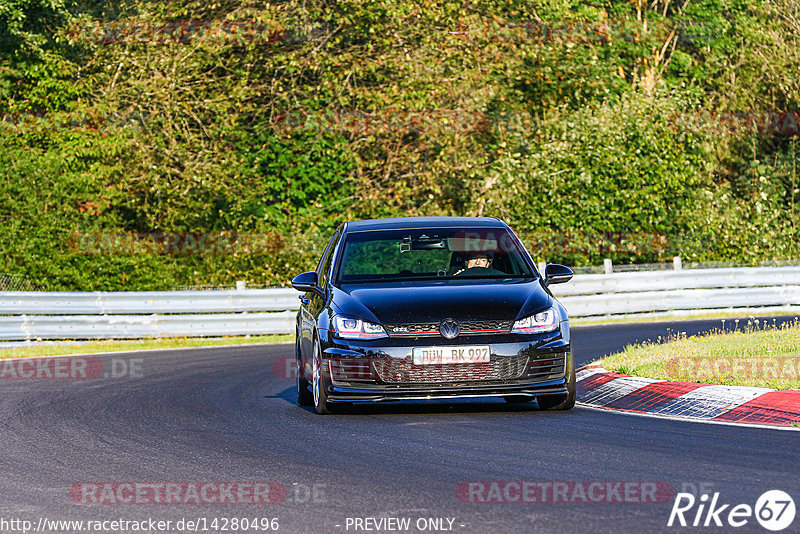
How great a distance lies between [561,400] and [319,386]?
6.65 ft

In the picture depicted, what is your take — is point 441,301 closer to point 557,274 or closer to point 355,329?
point 355,329

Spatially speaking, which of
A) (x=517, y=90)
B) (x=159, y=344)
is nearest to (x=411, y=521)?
(x=159, y=344)

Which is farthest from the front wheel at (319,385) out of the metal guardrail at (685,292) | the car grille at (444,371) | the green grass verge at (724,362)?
the metal guardrail at (685,292)

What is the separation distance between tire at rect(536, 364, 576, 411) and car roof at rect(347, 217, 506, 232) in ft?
6.16

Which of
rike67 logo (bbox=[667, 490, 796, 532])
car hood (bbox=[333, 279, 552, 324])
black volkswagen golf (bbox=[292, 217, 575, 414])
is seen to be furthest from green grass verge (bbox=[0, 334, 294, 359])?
rike67 logo (bbox=[667, 490, 796, 532])

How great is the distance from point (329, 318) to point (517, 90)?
28976mm

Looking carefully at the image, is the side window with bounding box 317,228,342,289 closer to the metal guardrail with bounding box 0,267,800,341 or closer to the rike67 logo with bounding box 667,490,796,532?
the rike67 logo with bounding box 667,490,796,532

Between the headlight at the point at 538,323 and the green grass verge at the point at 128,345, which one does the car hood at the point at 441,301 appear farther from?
the green grass verge at the point at 128,345

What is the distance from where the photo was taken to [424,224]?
38.7ft

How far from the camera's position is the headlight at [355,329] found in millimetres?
10055

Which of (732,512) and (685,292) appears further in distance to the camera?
(685,292)

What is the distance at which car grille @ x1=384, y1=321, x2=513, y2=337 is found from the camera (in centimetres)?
997

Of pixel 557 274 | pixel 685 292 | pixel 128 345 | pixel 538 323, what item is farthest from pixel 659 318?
pixel 538 323

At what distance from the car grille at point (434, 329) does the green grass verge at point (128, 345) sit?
1188 cm
